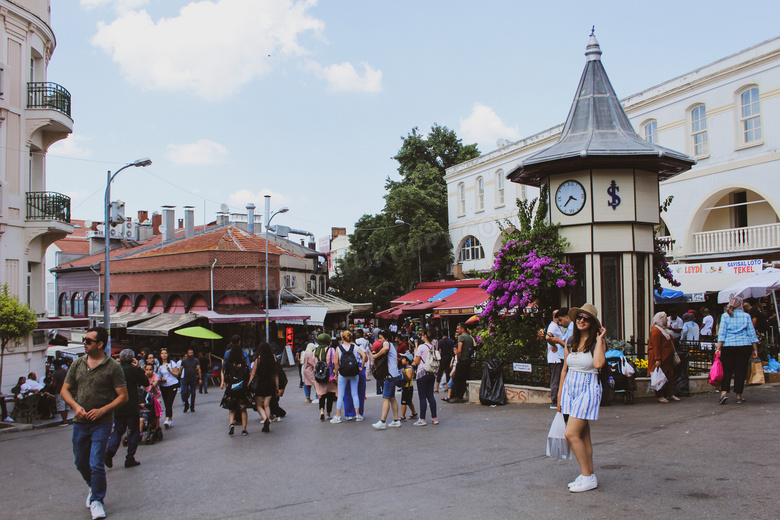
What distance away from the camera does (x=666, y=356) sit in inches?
407

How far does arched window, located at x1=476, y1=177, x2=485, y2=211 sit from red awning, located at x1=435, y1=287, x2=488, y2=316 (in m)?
6.04

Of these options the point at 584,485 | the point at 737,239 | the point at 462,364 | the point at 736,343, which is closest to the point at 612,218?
the point at 736,343

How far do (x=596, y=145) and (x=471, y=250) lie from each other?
2471 centimetres

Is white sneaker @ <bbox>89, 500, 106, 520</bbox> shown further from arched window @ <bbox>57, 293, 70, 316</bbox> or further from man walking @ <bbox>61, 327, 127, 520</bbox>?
arched window @ <bbox>57, 293, 70, 316</bbox>

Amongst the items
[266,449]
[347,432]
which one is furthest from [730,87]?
[266,449]

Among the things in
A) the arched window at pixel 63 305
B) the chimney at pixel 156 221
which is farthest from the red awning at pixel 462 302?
the chimney at pixel 156 221

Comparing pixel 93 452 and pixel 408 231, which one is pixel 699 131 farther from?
pixel 93 452

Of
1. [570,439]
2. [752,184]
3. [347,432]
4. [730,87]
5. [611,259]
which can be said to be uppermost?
[730,87]

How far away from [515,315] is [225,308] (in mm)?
21797

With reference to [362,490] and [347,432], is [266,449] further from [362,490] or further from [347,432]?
[362,490]

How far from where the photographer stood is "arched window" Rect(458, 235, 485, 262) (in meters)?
36.1

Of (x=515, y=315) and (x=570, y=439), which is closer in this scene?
(x=570, y=439)

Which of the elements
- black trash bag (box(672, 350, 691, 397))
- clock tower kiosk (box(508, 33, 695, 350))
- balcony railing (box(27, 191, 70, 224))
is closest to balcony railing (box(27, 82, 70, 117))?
balcony railing (box(27, 191, 70, 224))

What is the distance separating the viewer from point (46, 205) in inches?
730
